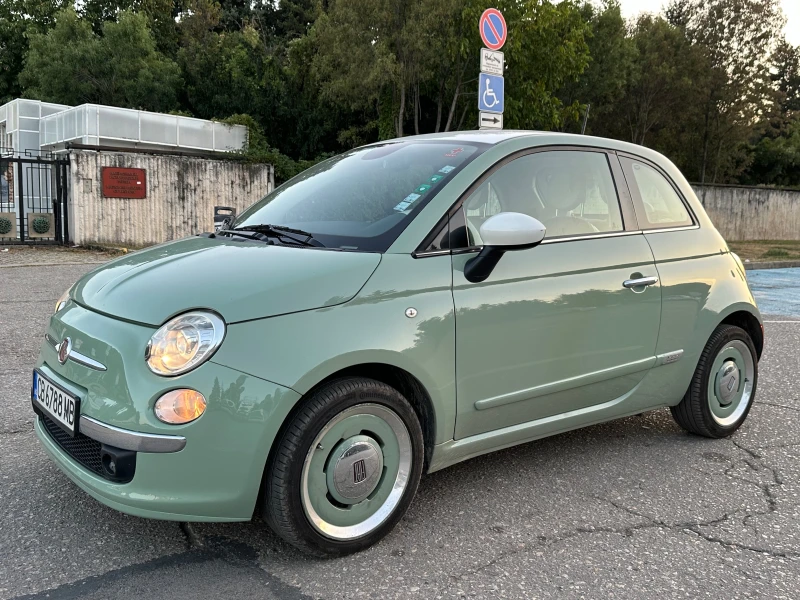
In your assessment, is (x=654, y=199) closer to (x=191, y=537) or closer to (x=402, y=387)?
(x=402, y=387)

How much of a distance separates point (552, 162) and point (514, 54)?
20.8 meters

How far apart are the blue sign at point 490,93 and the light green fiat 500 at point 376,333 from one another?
4.91 m

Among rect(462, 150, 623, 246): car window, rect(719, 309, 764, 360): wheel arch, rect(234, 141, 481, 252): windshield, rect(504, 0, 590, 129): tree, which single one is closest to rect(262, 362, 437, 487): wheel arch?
rect(234, 141, 481, 252): windshield

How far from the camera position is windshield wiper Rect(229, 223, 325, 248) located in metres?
3.04

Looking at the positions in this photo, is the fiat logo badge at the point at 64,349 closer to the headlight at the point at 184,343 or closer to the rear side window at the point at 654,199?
the headlight at the point at 184,343

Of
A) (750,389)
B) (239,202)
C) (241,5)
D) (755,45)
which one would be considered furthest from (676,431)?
(241,5)

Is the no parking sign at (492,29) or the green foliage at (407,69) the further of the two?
the green foliage at (407,69)

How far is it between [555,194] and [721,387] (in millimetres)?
1662

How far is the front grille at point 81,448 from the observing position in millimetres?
2549

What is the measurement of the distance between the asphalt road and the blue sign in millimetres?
5516

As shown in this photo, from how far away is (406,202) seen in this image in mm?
3102

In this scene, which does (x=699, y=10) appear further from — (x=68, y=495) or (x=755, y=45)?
(x=68, y=495)

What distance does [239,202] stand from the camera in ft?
68.5

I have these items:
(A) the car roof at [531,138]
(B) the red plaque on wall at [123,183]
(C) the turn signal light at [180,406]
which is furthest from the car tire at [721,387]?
(B) the red plaque on wall at [123,183]
